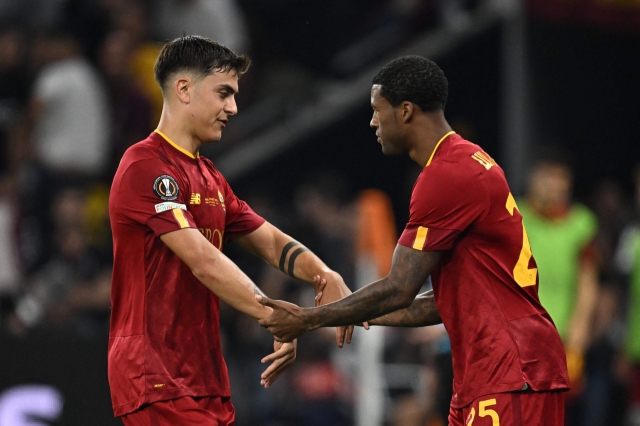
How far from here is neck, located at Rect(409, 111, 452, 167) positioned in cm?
526

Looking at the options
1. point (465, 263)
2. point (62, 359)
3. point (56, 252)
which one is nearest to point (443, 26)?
point (56, 252)

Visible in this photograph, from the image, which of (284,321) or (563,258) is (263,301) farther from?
(563,258)

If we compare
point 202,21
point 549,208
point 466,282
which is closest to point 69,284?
point 202,21

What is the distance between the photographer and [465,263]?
511 cm

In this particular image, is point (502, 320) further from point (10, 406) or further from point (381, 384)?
point (381, 384)

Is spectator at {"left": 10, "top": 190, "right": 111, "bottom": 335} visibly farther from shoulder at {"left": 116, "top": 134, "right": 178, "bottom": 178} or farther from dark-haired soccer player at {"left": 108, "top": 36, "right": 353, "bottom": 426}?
shoulder at {"left": 116, "top": 134, "right": 178, "bottom": 178}

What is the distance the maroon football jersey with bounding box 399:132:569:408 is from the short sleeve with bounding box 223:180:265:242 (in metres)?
0.98

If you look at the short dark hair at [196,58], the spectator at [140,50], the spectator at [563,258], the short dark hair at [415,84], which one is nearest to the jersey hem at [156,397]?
the short dark hair at [196,58]

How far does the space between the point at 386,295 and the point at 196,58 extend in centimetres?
142

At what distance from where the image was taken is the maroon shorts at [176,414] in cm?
496

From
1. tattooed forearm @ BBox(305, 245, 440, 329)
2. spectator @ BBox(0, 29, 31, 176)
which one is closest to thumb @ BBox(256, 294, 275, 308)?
tattooed forearm @ BBox(305, 245, 440, 329)

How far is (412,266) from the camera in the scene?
5.10 meters

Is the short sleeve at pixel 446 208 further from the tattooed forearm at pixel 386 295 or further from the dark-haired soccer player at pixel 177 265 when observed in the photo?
the dark-haired soccer player at pixel 177 265

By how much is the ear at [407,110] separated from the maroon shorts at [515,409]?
1.33m
